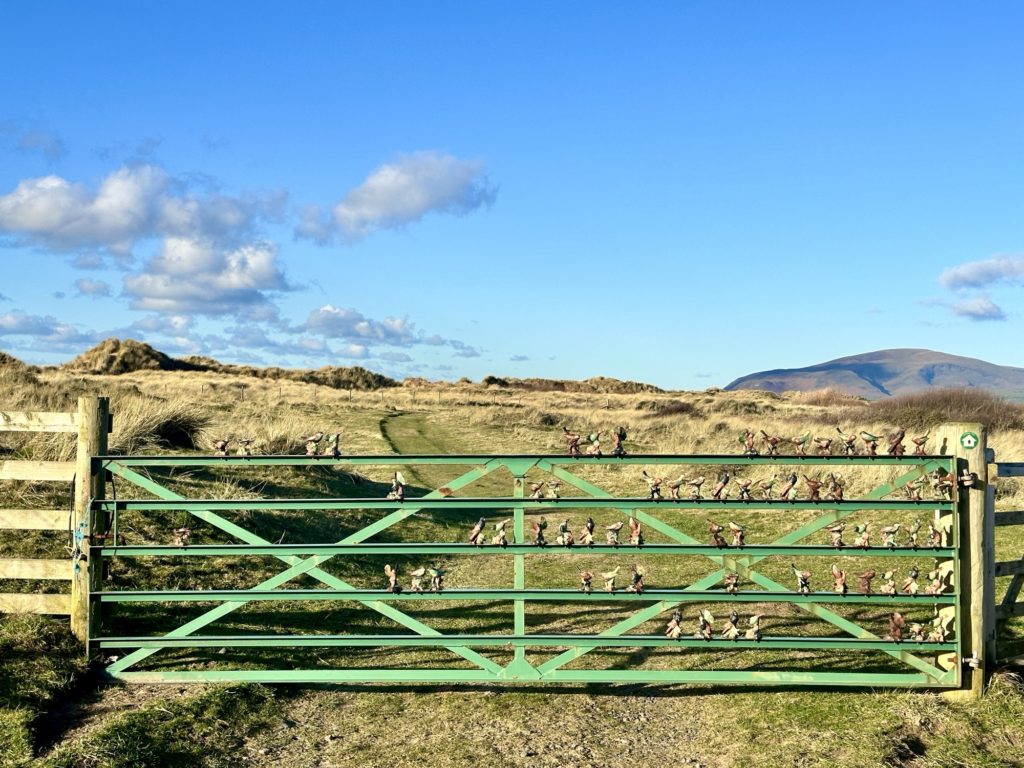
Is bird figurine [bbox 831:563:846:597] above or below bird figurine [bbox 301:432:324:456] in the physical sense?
below

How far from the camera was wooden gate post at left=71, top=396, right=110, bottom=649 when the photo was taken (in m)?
7.30

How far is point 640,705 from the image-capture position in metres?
6.88

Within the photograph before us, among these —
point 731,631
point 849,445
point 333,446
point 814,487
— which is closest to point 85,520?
point 333,446

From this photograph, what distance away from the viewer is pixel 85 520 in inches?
287

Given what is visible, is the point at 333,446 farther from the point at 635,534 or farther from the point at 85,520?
the point at 635,534

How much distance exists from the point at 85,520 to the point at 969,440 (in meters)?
6.91

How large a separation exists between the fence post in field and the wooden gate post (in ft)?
22.1

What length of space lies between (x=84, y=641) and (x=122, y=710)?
45.1 inches

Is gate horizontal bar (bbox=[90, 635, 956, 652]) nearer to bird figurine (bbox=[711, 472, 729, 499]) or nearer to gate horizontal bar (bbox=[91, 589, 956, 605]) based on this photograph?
gate horizontal bar (bbox=[91, 589, 956, 605])

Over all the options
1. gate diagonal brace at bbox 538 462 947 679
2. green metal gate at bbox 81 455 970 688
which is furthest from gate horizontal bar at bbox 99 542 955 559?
gate diagonal brace at bbox 538 462 947 679

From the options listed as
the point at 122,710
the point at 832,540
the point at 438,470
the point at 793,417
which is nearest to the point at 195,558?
the point at 122,710

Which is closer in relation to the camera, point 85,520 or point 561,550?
point 561,550

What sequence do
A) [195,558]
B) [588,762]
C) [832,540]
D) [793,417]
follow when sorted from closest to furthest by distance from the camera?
[588,762], [832,540], [195,558], [793,417]

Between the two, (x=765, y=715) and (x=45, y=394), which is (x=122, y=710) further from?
(x=45, y=394)
